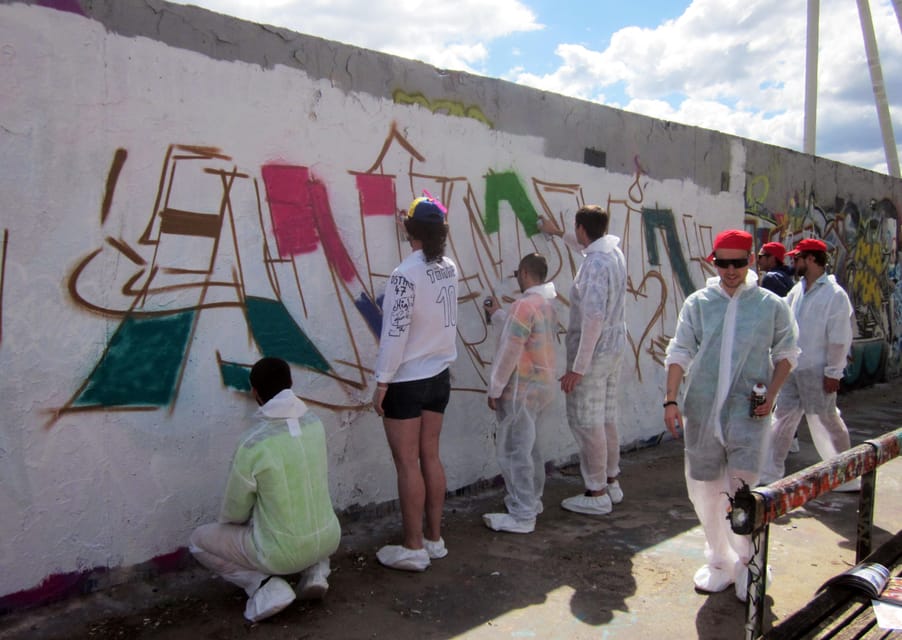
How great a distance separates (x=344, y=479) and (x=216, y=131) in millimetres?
1956

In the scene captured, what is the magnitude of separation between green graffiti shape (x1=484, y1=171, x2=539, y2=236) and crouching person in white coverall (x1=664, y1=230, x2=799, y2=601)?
175 centimetres

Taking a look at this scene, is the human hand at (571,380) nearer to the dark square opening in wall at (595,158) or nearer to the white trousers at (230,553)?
the dark square opening in wall at (595,158)

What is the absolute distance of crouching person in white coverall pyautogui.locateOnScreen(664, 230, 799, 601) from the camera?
3322mm

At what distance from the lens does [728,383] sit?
10.9ft

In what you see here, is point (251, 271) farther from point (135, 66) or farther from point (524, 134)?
point (524, 134)

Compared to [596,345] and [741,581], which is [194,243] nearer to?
[596,345]

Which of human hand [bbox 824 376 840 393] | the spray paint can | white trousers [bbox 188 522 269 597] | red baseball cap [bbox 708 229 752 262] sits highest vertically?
red baseball cap [bbox 708 229 752 262]

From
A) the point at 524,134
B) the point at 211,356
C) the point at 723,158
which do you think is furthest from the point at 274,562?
the point at 723,158

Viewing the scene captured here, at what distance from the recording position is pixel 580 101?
218 inches

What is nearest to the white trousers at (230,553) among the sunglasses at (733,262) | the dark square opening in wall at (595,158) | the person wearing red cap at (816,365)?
the sunglasses at (733,262)

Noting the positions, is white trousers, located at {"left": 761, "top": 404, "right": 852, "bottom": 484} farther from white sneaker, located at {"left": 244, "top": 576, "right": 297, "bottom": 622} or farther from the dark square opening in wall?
white sneaker, located at {"left": 244, "top": 576, "right": 297, "bottom": 622}

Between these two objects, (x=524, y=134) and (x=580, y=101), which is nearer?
(x=524, y=134)

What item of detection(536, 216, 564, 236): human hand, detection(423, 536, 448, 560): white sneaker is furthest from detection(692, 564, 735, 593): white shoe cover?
detection(536, 216, 564, 236): human hand

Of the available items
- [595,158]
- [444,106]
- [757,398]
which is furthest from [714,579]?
[595,158]
